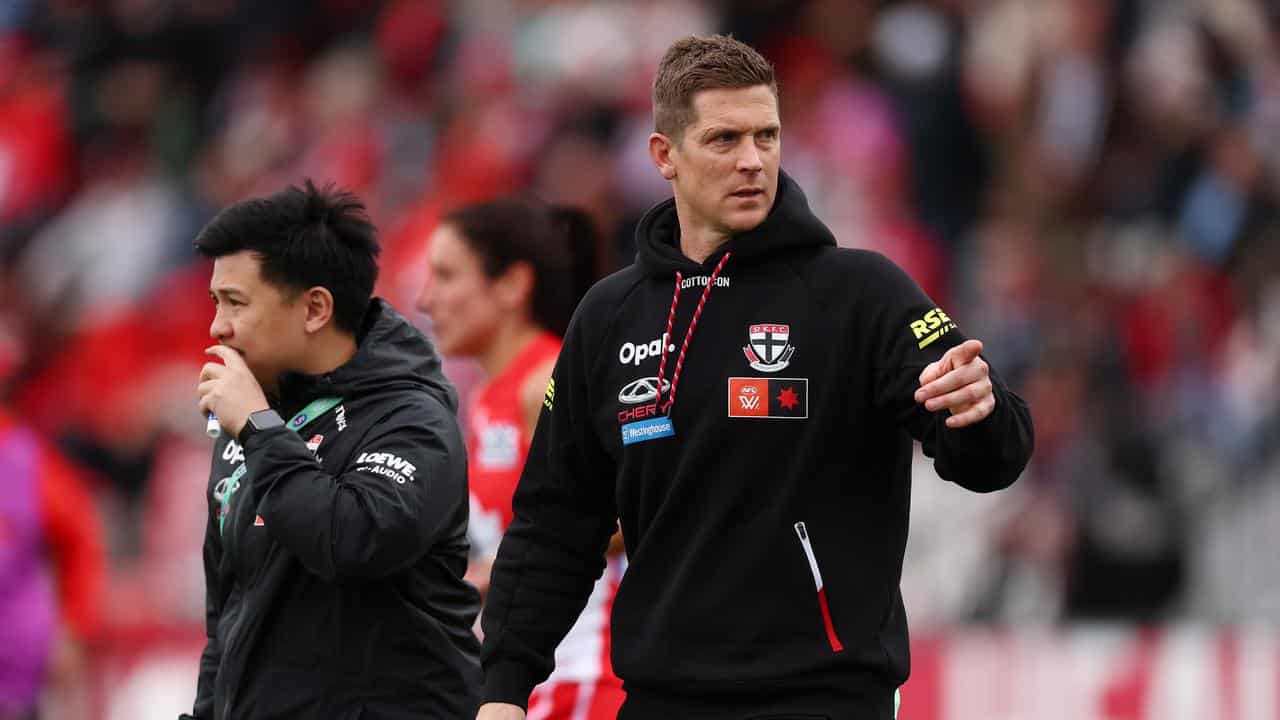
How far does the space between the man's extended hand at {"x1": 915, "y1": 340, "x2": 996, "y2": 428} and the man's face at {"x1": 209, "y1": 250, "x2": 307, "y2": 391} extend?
182 centimetres

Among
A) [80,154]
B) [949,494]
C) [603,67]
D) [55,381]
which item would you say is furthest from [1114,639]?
[80,154]

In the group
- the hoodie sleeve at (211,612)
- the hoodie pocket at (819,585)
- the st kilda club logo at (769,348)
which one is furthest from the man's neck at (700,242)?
the hoodie sleeve at (211,612)

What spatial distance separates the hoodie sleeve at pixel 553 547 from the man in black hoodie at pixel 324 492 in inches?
9.4

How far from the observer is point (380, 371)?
5.40m

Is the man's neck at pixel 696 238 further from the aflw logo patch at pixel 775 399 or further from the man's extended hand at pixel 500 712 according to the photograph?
the man's extended hand at pixel 500 712

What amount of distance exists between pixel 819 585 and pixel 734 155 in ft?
3.39

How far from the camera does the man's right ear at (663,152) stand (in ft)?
16.4

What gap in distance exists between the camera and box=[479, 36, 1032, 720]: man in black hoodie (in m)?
4.55

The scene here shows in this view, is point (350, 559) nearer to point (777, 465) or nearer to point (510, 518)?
point (777, 465)

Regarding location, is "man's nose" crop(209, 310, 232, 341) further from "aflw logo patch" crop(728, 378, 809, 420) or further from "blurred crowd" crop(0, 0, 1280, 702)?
"blurred crowd" crop(0, 0, 1280, 702)

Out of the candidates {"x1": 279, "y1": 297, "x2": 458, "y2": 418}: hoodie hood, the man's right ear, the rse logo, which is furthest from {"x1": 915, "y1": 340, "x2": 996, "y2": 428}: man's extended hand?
{"x1": 279, "y1": 297, "x2": 458, "y2": 418}: hoodie hood

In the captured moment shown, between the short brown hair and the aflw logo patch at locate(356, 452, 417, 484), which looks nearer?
the short brown hair

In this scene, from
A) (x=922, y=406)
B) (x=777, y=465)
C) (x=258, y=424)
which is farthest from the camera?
(x=258, y=424)

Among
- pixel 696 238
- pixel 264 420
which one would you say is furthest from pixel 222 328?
pixel 696 238
